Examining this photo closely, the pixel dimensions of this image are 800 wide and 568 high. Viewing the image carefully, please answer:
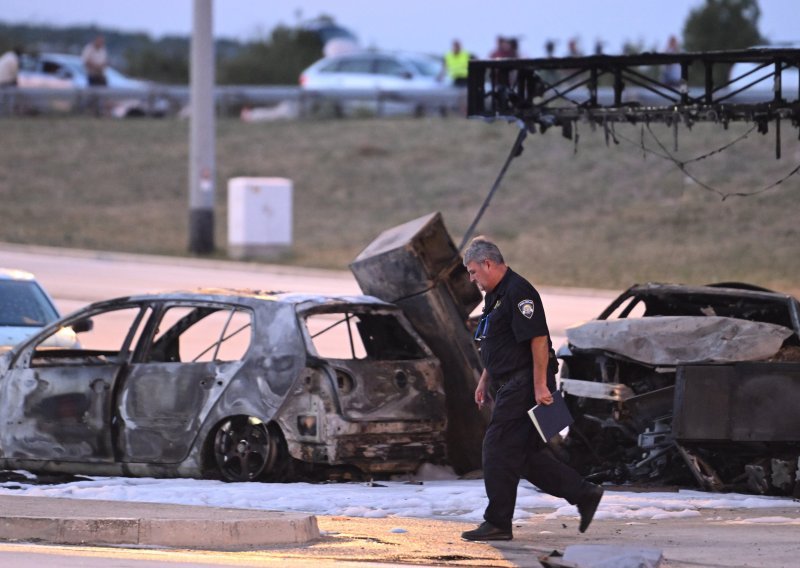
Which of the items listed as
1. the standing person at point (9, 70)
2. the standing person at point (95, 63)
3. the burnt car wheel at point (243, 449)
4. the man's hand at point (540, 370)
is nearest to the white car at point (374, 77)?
the standing person at point (95, 63)

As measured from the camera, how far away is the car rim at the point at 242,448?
35.4 feet

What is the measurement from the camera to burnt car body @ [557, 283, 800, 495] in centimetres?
1031

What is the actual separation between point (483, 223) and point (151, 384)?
2322 centimetres

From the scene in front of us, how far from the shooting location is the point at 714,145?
35.2m

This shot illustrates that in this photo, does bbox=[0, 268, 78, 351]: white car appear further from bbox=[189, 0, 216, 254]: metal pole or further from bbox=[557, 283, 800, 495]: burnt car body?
bbox=[189, 0, 216, 254]: metal pole

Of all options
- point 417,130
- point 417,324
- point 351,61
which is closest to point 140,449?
point 417,324

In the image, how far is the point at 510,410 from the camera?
8.63m

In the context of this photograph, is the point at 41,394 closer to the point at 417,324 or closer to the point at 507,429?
the point at 417,324

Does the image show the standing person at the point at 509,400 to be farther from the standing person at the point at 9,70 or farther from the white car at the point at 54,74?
the standing person at the point at 9,70

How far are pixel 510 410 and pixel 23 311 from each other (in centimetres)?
768

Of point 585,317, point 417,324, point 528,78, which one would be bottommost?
point 585,317

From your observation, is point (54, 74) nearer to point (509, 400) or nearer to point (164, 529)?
point (164, 529)

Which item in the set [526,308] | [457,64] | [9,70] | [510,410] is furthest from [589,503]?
[9,70]

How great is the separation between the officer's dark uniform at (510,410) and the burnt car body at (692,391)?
1.92m
